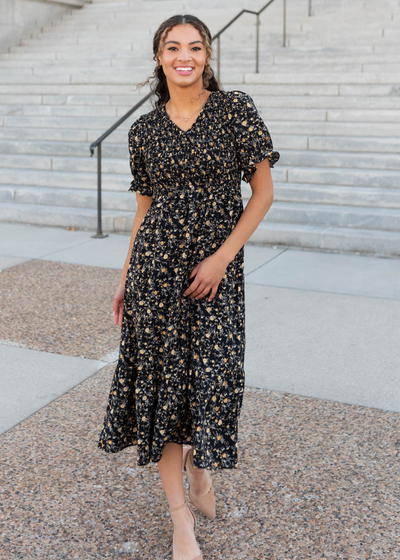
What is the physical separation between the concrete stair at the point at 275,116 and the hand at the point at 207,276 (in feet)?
15.8

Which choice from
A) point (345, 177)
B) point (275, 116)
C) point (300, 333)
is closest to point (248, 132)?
point (300, 333)

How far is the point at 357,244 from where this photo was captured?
22.6 ft

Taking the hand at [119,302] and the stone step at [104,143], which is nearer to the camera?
Answer: the hand at [119,302]

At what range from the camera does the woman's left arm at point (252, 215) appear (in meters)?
2.32

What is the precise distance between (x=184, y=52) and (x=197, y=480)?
155 centimetres

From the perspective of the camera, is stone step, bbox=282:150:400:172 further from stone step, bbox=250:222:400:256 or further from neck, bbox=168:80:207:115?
neck, bbox=168:80:207:115

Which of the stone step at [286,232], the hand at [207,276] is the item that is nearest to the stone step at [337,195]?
the stone step at [286,232]

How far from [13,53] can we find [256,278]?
9.61 metres

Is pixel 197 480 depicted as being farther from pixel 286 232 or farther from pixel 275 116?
pixel 275 116

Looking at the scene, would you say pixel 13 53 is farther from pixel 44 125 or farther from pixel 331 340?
pixel 331 340

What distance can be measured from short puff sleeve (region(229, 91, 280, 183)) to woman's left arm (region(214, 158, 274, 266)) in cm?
4

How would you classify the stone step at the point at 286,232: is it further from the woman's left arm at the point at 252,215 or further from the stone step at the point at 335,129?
the woman's left arm at the point at 252,215

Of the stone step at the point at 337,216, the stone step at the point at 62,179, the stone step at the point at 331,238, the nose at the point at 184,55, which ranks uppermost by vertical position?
the nose at the point at 184,55

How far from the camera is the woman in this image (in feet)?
Answer: 7.65
